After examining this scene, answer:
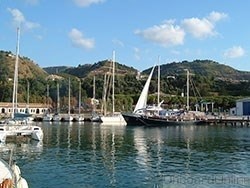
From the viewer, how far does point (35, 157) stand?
3791cm

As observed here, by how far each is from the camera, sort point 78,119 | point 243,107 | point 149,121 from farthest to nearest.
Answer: point 243,107 < point 78,119 < point 149,121

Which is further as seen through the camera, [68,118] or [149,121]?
[68,118]

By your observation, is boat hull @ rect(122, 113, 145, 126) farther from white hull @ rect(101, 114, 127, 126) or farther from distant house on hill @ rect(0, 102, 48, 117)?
distant house on hill @ rect(0, 102, 48, 117)

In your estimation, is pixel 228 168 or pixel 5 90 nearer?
pixel 228 168

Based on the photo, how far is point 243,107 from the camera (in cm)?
11894

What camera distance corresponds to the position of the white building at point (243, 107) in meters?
117

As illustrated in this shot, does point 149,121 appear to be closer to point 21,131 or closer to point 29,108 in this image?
point 21,131

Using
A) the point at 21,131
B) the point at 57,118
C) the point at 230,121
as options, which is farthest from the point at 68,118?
the point at 21,131

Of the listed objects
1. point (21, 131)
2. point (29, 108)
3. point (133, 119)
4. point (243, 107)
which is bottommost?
point (21, 131)

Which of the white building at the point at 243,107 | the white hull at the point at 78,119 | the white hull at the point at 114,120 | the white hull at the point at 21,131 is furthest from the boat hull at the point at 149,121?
the white hull at the point at 21,131

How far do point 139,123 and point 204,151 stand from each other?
52.6 meters

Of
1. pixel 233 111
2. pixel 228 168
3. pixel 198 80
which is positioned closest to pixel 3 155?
pixel 228 168

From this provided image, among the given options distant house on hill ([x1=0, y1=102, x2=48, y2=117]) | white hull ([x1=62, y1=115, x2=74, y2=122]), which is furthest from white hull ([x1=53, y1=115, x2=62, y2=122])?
distant house on hill ([x1=0, y1=102, x2=48, y2=117])

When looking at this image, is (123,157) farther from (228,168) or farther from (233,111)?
(233,111)
